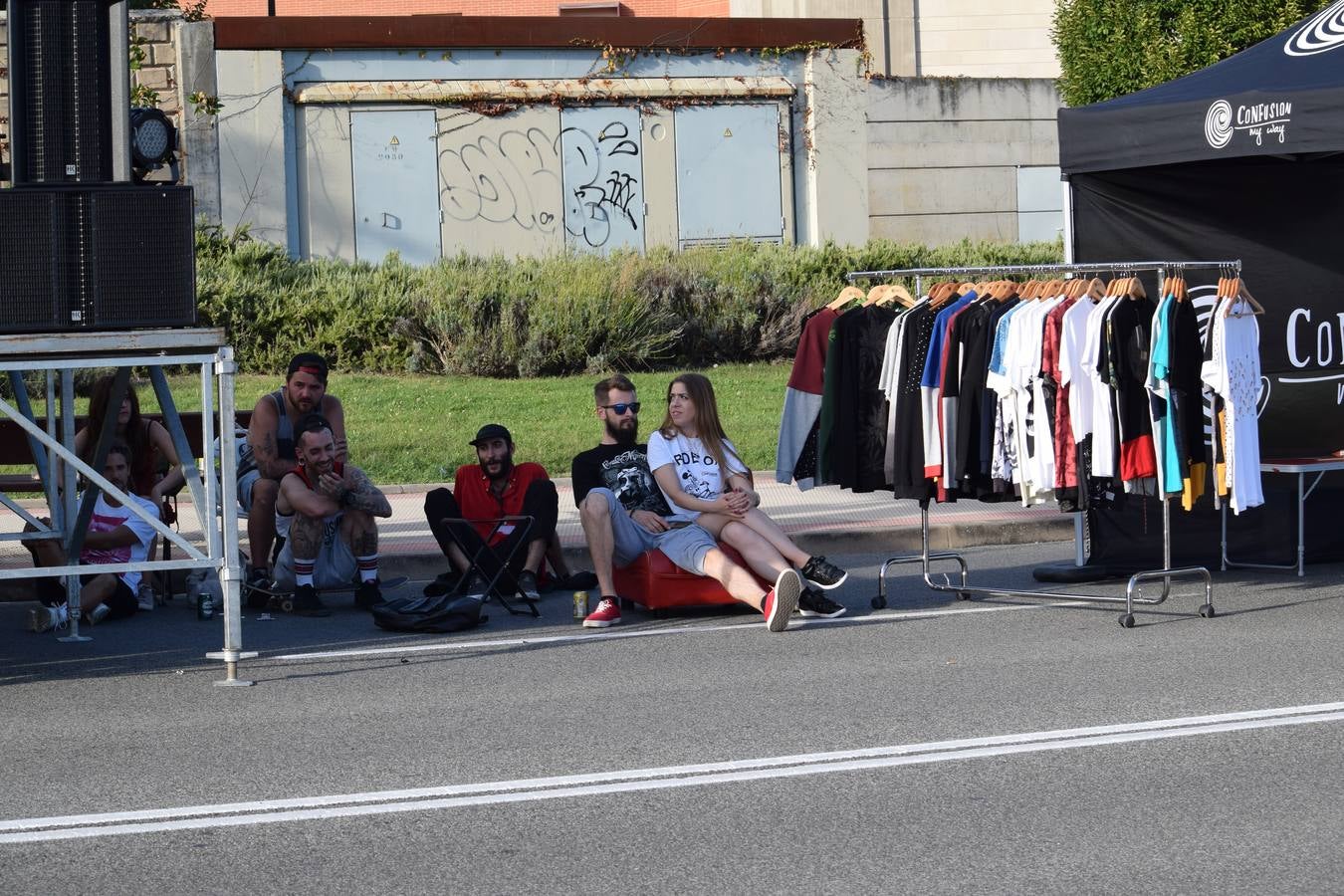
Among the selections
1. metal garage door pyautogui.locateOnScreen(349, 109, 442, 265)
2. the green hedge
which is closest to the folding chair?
the green hedge

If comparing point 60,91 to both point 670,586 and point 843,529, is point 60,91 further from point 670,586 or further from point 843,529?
point 843,529

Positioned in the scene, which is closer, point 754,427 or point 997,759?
point 997,759

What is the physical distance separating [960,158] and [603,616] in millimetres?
20079

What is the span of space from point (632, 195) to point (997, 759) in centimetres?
2035

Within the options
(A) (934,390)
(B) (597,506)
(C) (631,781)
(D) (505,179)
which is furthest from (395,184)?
(C) (631,781)

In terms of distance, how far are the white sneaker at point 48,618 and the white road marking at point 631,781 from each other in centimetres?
388

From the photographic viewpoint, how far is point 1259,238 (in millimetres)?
10961

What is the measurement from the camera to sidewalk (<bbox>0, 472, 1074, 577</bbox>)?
11750 mm

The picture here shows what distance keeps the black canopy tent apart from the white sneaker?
5949mm

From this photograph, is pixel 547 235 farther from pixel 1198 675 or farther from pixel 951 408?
pixel 1198 675

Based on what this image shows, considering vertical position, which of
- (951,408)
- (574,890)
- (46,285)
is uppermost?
(46,285)

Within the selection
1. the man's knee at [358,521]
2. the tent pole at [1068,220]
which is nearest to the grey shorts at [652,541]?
the man's knee at [358,521]

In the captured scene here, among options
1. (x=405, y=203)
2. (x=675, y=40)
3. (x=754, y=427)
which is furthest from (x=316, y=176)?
(x=754, y=427)

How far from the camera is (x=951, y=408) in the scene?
9594 millimetres
